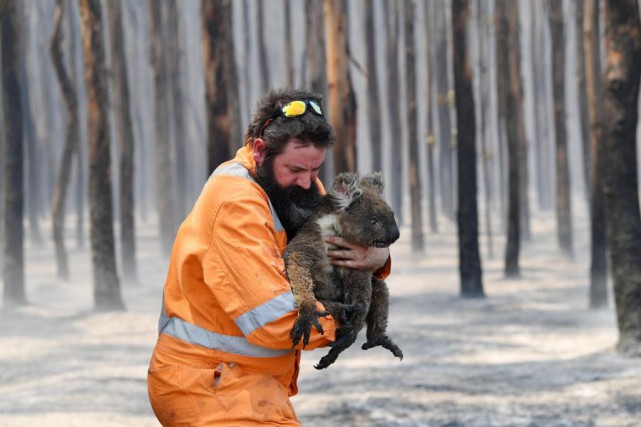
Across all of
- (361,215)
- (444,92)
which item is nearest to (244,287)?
(361,215)

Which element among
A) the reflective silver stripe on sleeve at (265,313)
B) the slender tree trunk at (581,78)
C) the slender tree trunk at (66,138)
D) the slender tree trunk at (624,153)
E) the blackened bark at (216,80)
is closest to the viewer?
the reflective silver stripe on sleeve at (265,313)

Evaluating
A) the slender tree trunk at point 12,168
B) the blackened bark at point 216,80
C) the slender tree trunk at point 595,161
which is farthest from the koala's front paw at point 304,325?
the slender tree trunk at point 12,168

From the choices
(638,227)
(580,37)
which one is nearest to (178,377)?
(638,227)

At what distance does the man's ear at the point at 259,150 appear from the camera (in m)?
2.96

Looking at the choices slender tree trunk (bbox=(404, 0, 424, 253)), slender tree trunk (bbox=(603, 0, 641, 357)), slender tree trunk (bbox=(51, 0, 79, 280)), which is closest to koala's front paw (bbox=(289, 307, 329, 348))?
slender tree trunk (bbox=(603, 0, 641, 357))

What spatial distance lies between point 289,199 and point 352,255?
Result: 24 cm

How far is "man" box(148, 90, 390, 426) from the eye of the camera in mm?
2758

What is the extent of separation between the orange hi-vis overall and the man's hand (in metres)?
0.15

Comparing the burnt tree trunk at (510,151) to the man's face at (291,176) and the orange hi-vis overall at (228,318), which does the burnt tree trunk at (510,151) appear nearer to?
the man's face at (291,176)

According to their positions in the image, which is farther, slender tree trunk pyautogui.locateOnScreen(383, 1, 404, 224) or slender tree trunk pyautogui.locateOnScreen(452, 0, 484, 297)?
slender tree trunk pyautogui.locateOnScreen(383, 1, 404, 224)

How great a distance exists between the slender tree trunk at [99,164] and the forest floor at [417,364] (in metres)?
0.45

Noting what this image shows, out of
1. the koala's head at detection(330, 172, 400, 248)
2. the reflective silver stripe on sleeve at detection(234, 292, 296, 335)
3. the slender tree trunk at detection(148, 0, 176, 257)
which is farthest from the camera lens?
the slender tree trunk at detection(148, 0, 176, 257)

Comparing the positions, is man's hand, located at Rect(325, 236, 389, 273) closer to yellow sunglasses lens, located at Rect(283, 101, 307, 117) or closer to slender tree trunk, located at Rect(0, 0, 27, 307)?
yellow sunglasses lens, located at Rect(283, 101, 307, 117)

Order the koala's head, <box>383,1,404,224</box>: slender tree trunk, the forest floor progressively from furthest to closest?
<box>383,1,404,224</box>: slender tree trunk
the forest floor
the koala's head
